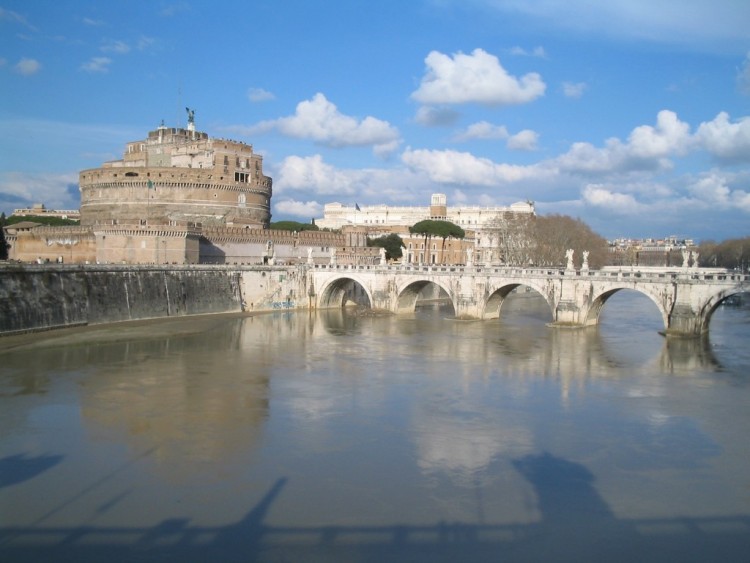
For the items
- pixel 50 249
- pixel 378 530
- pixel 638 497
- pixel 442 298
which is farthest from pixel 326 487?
pixel 442 298

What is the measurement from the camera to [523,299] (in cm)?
6681

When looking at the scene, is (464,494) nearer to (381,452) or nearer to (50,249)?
(381,452)

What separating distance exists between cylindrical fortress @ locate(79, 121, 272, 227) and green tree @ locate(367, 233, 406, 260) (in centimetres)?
1299

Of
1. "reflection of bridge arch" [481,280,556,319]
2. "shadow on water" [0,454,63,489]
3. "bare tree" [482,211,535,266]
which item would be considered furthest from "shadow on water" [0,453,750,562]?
"bare tree" [482,211,535,266]

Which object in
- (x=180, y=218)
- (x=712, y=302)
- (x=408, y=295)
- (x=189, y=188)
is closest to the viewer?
(x=712, y=302)

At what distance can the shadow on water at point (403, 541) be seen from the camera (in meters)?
11.4

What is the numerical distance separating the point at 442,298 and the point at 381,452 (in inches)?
1885

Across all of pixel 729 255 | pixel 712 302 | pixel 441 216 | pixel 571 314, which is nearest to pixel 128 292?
pixel 571 314

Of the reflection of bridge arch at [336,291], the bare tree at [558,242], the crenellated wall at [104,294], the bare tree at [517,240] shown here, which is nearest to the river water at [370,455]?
the crenellated wall at [104,294]

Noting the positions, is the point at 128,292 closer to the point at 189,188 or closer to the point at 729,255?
the point at 189,188

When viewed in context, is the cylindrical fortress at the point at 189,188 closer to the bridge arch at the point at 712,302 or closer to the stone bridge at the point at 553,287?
the stone bridge at the point at 553,287

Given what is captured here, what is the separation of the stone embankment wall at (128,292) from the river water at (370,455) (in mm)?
3360

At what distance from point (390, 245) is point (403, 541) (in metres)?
62.4

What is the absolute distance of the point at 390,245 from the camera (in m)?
73.8
